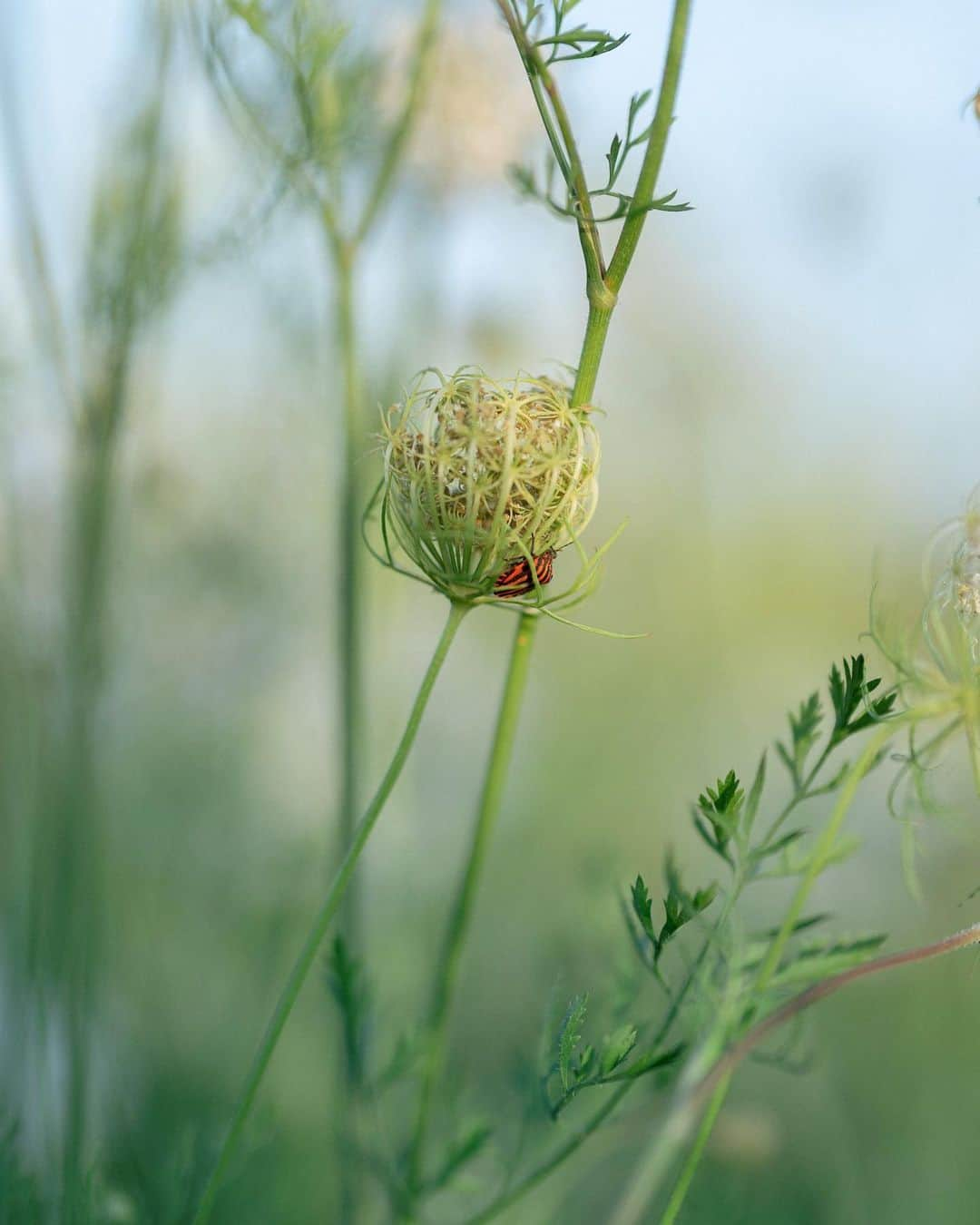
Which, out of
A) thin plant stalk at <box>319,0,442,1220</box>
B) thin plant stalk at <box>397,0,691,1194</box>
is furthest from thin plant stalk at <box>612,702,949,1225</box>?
thin plant stalk at <box>319,0,442,1220</box>

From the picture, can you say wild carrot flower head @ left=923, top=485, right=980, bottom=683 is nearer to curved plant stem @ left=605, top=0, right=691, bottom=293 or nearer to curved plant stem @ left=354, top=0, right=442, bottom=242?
curved plant stem @ left=605, top=0, right=691, bottom=293

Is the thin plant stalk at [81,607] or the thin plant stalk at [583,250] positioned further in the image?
the thin plant stalk at [81,607]

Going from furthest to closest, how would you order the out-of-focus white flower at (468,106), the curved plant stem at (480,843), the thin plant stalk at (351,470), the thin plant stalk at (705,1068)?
the out-of-focus white flower at (468,106) < the thin plant stalk at (351,470) < the curved plant stem at (480,843) < the thin plant stalk at (705,1068)

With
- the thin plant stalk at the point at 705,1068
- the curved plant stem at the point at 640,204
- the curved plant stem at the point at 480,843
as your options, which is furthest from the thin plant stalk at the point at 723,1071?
the curved plant stem at the point at 640,204

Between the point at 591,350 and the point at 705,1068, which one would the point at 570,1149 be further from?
the point at 591,350

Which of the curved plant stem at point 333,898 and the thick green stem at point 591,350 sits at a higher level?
the thick green stem at point 591,350

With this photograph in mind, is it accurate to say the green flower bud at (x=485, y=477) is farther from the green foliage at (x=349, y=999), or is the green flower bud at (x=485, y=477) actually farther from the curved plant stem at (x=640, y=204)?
the green foliage at (x=349, y=999)

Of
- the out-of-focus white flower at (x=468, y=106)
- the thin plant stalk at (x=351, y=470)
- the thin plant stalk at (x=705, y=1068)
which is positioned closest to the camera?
the thin plant stalk at (x=705, y=1068)

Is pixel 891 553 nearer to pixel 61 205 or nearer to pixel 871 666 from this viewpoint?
pixel 871 666

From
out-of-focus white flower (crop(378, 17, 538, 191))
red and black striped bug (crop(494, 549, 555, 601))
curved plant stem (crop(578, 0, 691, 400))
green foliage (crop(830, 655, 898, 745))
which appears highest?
out-of-focus white flower (crop(378, 17, 538, 191))
